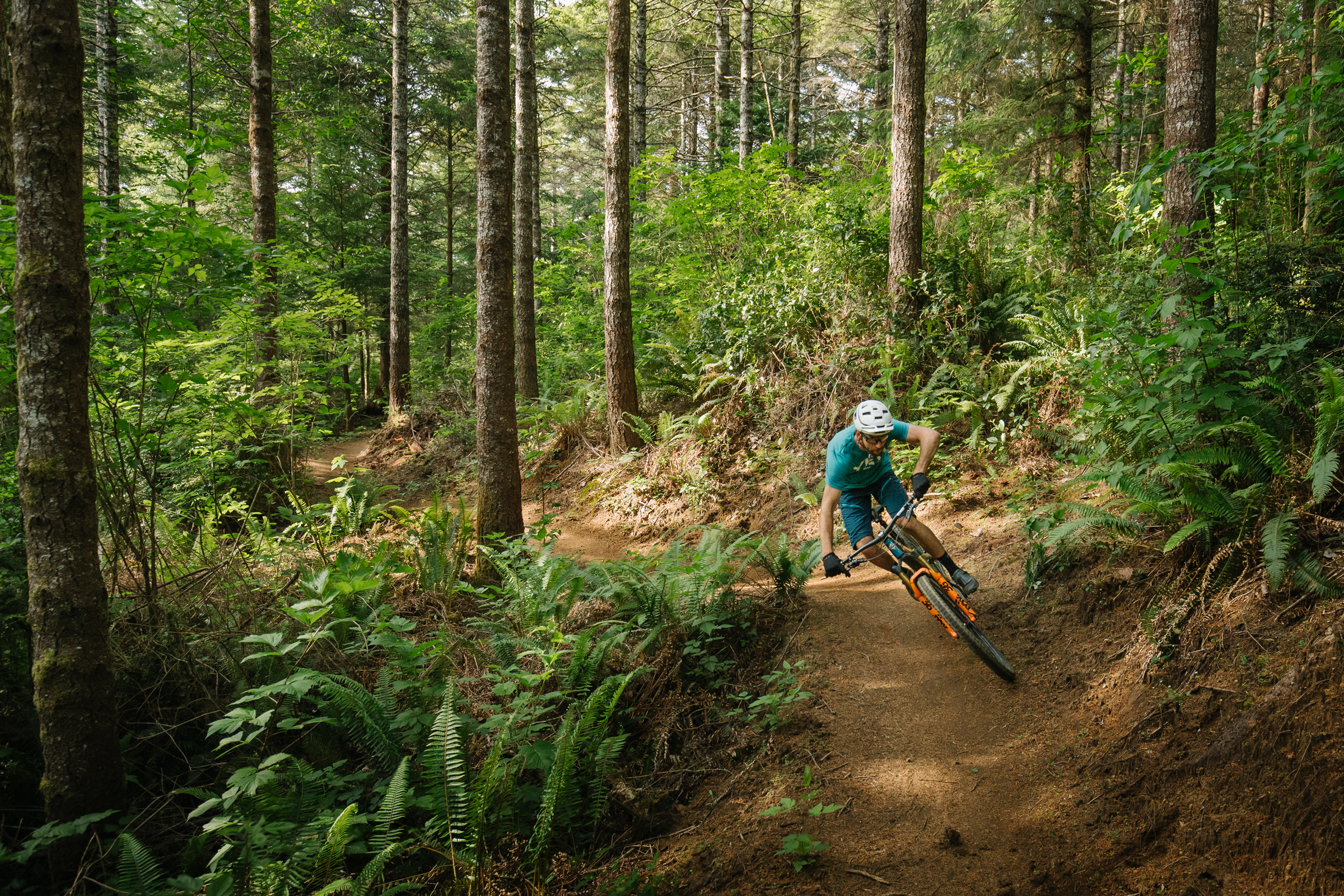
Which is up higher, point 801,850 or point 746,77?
point 746,77

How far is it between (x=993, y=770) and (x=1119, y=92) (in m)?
11.2

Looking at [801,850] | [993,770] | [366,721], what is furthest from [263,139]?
[993,770]

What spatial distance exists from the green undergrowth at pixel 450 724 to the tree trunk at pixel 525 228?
8.41m

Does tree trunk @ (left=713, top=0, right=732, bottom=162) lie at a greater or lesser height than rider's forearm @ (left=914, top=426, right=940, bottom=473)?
greater

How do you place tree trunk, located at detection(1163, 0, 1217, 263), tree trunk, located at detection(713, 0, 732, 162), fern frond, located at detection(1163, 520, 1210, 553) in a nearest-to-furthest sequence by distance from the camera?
fern frond, located at detection(1163, 520, 1210, 553), tree trunk, located at detection(1163, 0, 1217, 263), tree trunk, located at detection(713, 0, 732, 162)

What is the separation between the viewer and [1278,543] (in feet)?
13.5

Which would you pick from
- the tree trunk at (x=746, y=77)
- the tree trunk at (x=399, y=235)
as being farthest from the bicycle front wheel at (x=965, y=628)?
the tree trunk at (x=746, y=77)

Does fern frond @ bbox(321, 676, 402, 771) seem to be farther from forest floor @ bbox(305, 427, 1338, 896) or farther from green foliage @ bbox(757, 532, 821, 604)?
A: green foliage @ bbox(757, 532, 821, 604)

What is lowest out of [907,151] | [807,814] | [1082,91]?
[807,814]

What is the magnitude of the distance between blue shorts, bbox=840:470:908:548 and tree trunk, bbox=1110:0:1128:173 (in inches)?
258

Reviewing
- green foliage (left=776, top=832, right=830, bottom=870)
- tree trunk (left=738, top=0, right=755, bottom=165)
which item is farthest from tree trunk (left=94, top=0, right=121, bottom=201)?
green foliage (left=776, top=832, right=830, bottom=870)

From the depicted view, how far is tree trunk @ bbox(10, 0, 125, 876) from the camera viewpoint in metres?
3.64

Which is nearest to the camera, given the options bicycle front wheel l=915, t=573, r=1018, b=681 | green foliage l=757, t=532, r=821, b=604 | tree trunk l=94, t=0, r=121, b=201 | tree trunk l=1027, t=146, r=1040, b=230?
bicycle front wheel l=915, t=573, r=1018, b=681

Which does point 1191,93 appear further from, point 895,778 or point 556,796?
point 556,796
